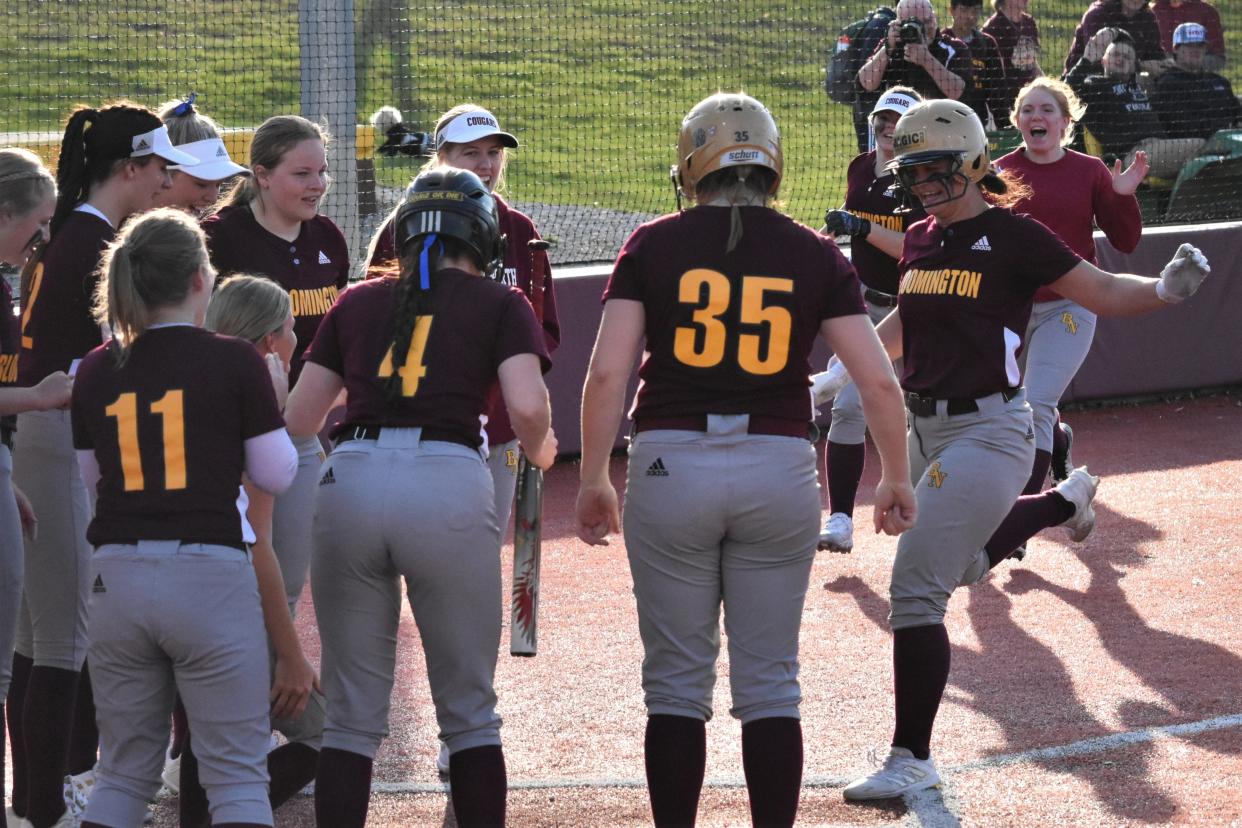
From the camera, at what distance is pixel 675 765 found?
370 centimetres

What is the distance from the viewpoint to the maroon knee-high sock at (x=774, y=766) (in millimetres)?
3658

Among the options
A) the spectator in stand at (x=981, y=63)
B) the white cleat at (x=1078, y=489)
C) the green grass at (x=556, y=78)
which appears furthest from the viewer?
the green grass at (x=556, y=78)

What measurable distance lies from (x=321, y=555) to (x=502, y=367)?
1.96ft

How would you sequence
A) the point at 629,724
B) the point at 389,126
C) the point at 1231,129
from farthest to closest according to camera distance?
the point at 1231,129, the point at 389,126, the point at 629,724

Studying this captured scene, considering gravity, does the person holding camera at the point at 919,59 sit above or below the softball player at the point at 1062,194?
above

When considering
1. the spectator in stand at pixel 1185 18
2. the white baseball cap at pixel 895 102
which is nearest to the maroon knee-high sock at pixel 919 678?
the white baseball cap at pixel 895 102

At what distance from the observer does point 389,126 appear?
10305 millimetres

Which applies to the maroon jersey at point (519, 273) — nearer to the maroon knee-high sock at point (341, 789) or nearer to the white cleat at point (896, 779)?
the maroon knee-high sock at point (341, 789)

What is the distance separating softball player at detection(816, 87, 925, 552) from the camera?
6.90m

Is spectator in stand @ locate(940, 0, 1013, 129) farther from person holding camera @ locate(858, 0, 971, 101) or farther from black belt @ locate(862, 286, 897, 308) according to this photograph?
black belt @ locate(862, 286, 897, 308)

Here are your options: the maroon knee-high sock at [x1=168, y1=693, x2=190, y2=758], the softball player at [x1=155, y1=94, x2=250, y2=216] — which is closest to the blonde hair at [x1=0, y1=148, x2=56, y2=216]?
the softball player at [x1=155, y1=94, x2=250, y2=216]

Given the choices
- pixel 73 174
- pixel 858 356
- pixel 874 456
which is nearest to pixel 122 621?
pixel 73 174

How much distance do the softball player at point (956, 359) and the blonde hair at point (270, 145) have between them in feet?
5.96

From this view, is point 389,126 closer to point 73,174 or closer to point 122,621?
point 73,174
